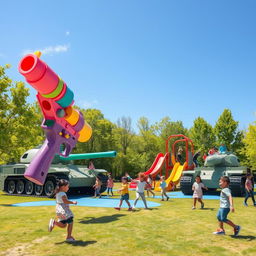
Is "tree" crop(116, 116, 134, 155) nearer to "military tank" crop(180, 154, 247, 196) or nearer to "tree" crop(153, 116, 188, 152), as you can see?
"tree" crop(153, 116, 188, 152)

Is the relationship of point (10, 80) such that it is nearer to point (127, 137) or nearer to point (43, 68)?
point (43, 68)

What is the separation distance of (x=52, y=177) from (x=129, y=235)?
10501 mm

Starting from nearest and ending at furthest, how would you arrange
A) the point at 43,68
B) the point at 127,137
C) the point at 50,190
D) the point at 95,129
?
the point at 43,68 < the point at 50,190 < the point at 95,129 < the point at 127,137

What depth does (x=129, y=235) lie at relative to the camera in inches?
268

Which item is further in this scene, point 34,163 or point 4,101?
point 4,101

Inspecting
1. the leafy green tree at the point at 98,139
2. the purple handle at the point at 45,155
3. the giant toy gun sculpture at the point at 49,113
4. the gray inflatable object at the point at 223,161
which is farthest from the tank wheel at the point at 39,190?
the leafy green tree at the point at 98,139

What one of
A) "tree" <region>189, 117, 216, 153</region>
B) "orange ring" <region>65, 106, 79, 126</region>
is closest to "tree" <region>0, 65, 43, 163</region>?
"orange ring" <region>65, 106, 79, 126</region>

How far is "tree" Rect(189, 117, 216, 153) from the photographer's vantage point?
42.7 m

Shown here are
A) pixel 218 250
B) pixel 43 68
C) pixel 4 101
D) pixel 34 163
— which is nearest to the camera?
pixel 218 250

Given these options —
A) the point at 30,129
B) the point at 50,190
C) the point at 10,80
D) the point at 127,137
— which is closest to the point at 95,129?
the point at 127,137

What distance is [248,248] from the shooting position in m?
5.71

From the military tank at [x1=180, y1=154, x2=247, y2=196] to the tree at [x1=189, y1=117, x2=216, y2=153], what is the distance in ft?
78.9

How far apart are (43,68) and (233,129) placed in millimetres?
36721

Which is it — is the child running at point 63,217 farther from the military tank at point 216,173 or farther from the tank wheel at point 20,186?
the tank wheel at point 20,186
